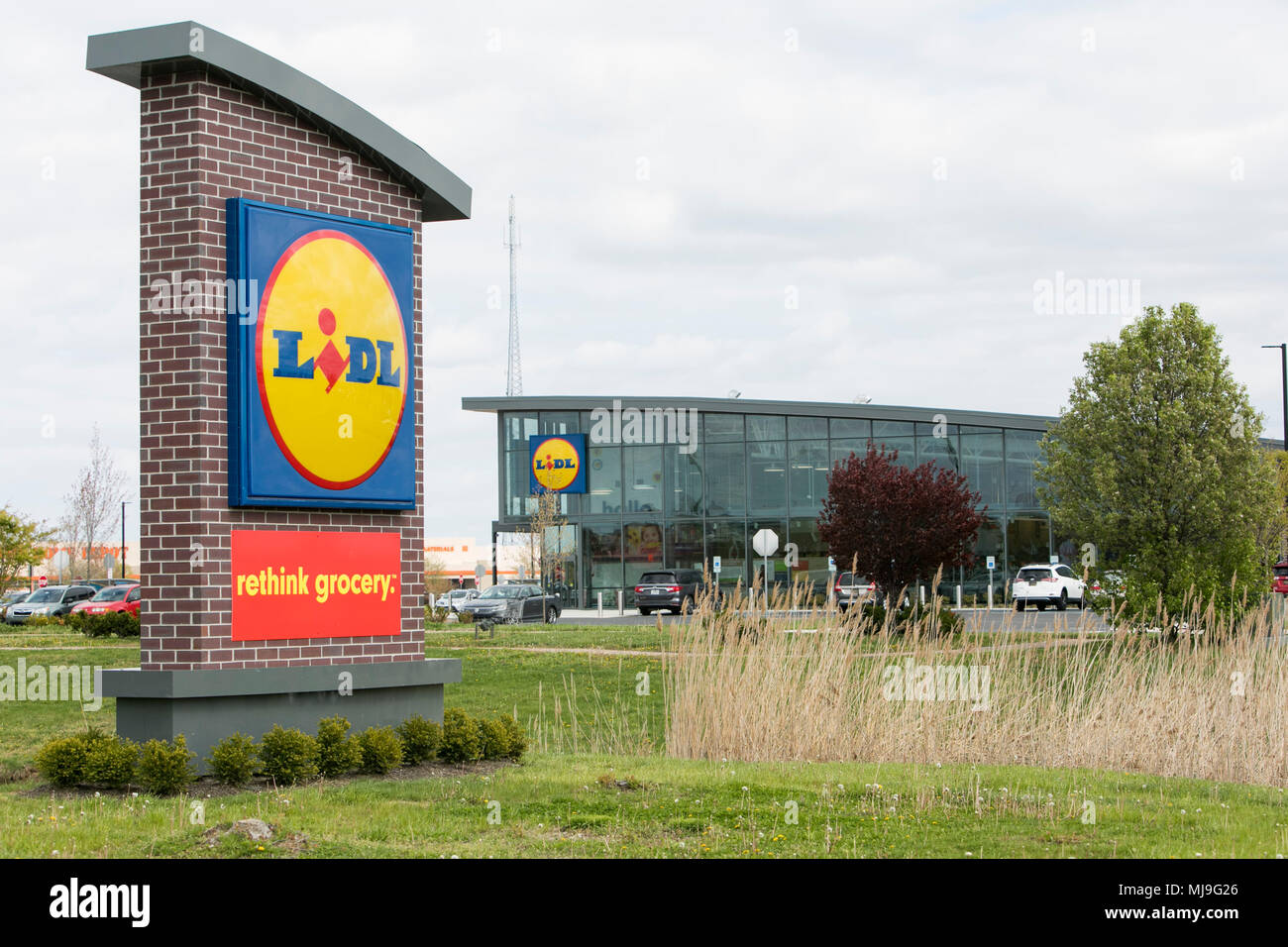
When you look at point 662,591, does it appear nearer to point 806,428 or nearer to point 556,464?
point 556,464

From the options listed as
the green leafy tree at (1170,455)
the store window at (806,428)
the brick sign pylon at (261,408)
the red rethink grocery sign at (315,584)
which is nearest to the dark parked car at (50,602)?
the store window at (806,428)

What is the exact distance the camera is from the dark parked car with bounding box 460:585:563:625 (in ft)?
125

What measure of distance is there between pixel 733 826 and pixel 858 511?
1852cm

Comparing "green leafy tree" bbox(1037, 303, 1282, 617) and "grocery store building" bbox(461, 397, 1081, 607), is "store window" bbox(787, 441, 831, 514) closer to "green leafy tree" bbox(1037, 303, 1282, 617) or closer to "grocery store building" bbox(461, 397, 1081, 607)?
"grocery store building" bbox(461, 397, 1081, 607)

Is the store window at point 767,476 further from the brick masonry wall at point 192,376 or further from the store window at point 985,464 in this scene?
the brick masonry wall at point 192,376

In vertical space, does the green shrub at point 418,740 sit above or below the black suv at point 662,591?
above

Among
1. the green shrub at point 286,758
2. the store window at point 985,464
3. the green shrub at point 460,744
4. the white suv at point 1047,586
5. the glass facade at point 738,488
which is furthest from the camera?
the glass facade at point 738,488

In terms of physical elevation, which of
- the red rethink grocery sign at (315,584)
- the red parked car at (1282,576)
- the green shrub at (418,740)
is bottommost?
the red parked car at (1282,576)

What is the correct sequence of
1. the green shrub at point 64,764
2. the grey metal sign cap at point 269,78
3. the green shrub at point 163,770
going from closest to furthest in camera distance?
the green shrub at point 163,770 < the green shrub at point 64,764 < the grey metal sign cap at point 269,78

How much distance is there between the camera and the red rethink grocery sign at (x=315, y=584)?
941 centimetres

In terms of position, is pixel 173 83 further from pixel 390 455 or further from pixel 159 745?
pixel 159 745

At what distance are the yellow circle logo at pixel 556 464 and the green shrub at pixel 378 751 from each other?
38.5 metres

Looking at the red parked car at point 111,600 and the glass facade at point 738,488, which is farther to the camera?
the glass facade at point 738,488

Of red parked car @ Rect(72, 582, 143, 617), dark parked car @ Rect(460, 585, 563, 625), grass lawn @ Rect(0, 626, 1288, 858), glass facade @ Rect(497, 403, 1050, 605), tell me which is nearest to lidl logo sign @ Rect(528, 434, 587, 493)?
glass facade @ Rect(497, 403, 1050, 605)
